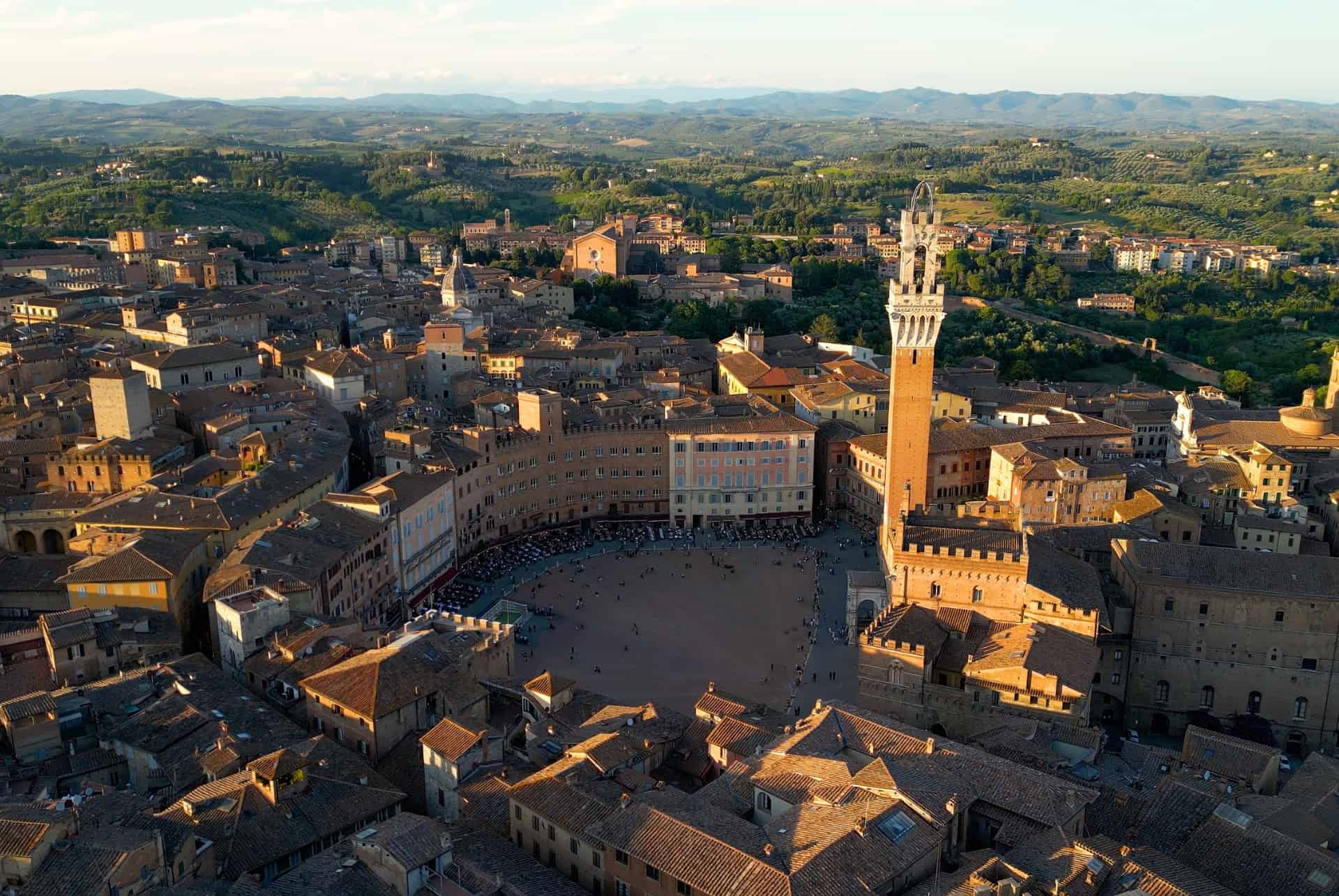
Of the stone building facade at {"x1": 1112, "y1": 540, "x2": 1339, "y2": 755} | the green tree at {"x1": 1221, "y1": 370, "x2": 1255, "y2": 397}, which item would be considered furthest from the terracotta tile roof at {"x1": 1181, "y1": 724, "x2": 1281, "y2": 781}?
the green tree at {"x1": 1221, "y1": 370, "x2": 1255, "y2": 397}

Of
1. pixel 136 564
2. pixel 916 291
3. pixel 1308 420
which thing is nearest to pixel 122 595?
pixel 136 564

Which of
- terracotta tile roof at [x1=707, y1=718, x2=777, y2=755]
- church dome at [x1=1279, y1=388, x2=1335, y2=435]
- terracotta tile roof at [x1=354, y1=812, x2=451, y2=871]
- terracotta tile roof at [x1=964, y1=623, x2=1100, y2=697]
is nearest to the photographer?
terracotta tile roof at [x1=354, y1=812, x2=451, y2=871]

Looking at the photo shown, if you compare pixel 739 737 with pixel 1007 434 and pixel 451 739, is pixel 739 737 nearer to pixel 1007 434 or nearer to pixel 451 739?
pixel 451 739

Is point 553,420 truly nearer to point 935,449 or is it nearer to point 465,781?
point 935,449

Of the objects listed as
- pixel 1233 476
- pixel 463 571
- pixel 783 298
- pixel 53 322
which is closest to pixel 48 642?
pixel 463 571

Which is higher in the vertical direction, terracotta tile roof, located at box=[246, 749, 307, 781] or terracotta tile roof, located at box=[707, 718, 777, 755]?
terracotta tile roof, located at box=[246, 749, 307, 781]

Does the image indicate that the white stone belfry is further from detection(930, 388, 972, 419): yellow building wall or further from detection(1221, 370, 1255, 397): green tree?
detection(1221, 370, 1255, 397): green tree
